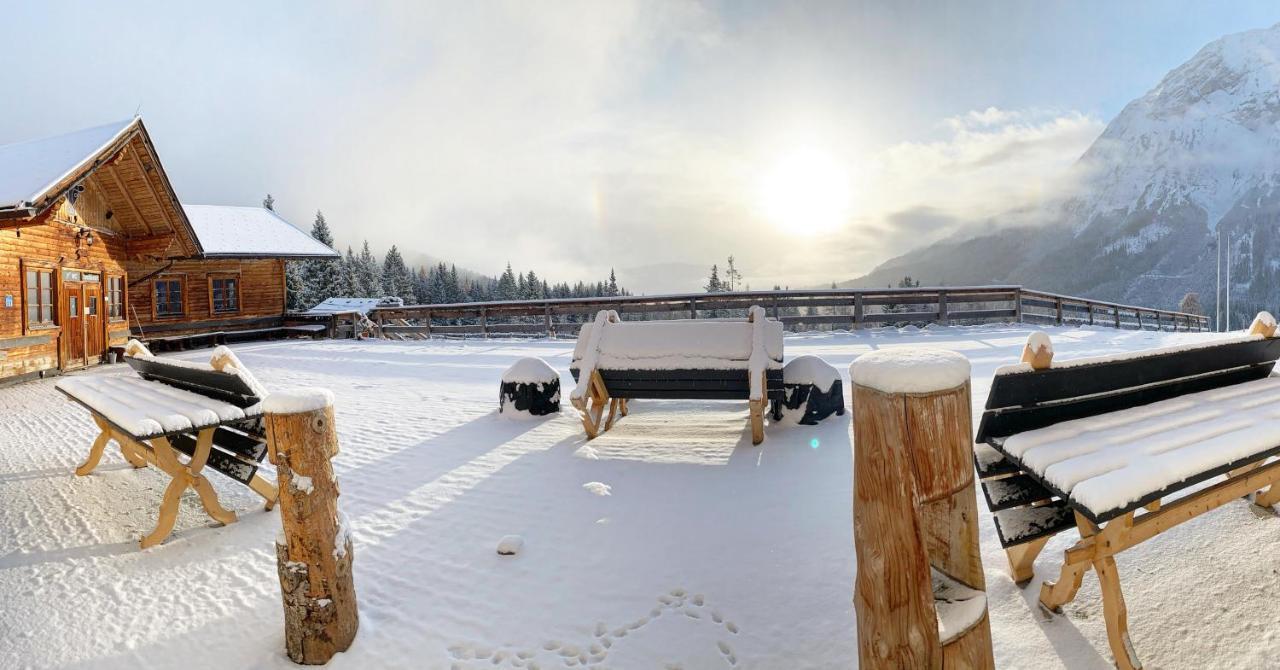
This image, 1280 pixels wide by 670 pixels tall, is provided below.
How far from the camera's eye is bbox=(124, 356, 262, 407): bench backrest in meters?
3.86

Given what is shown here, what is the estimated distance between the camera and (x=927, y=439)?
4.82ft

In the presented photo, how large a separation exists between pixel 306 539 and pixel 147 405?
2826mm

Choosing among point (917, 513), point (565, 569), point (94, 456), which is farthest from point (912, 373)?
point (94, 456)

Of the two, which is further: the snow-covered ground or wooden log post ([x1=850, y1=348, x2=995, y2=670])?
the snow-covered ground

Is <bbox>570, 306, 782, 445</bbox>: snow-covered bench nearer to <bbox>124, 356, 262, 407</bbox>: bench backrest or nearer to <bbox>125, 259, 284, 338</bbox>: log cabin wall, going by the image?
<bbox>124, 356, 262, 407</bbox>: bench backrest

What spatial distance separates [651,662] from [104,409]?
15.1ft

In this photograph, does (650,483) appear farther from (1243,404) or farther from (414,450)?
(1243,404)

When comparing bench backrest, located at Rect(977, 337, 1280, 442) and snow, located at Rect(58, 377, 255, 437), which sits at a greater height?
bench backrest, located at Rect(977, 337, 1280, 442)

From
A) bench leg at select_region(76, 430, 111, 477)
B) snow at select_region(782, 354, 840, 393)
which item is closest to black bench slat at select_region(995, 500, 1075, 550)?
snow at select_region(782, 354, 840, 393)

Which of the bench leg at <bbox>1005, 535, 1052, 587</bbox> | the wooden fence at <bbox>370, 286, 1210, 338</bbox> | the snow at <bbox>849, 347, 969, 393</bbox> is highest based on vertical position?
the wooden fence at <bbox>370, 286, 1210, 338</bbox>

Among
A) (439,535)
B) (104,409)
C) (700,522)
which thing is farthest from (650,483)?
(104,409)

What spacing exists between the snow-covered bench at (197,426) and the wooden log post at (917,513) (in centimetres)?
384

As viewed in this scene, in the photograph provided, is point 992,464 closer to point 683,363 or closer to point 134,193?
point 683,363

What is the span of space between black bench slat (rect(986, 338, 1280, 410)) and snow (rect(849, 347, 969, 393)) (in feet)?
2.83
